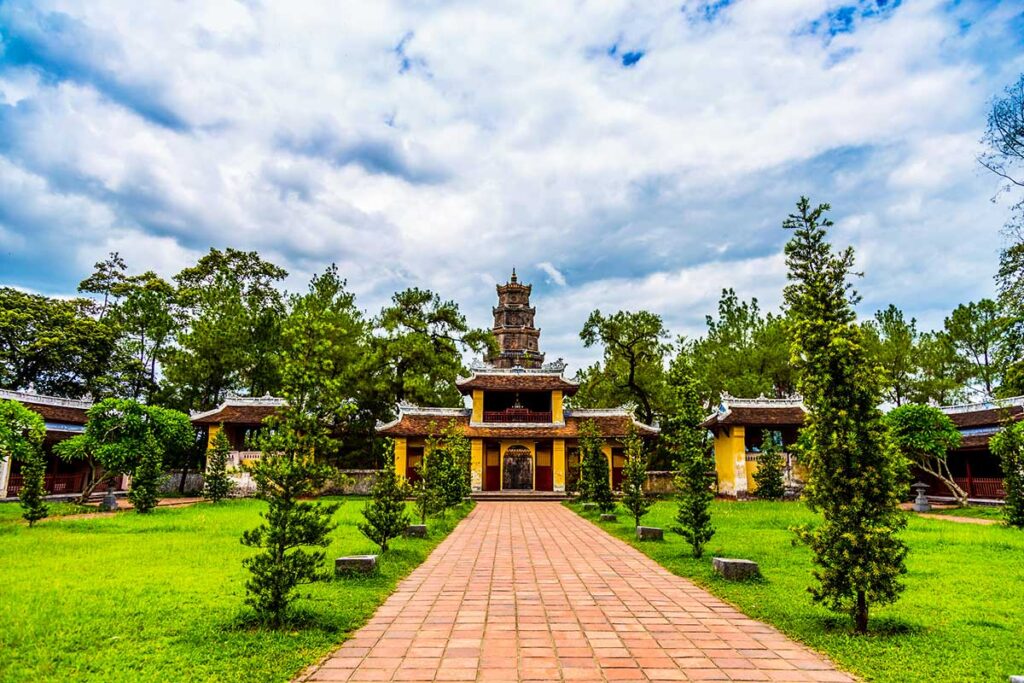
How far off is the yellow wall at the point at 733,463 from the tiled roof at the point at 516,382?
7.59m

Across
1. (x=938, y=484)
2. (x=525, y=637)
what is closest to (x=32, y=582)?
(x=525, y=637)

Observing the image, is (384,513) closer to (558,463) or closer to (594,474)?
(594,474)

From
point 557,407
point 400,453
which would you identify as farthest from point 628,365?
point 400,453

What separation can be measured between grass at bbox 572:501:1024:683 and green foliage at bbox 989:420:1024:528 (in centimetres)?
230

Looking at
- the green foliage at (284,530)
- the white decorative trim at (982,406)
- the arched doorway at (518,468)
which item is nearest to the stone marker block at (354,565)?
the green foliage at (284,530)

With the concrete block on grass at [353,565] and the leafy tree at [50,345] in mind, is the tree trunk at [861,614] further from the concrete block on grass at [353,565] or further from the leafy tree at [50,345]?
the leafy tree at [50,345]

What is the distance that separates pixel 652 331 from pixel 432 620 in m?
26.0

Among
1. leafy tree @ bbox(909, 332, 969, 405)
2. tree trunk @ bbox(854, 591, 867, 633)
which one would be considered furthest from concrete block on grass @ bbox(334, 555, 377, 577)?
leafy tree @ bbox(909, 332, 969, 405)

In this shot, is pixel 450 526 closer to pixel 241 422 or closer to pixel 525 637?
pixel 525 637

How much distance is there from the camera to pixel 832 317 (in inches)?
241

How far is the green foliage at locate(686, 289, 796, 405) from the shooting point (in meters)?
33.1

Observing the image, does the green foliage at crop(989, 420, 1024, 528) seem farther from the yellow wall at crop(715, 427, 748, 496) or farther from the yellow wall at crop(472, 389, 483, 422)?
the yellow wall at crop(472, 389, 483, 422)

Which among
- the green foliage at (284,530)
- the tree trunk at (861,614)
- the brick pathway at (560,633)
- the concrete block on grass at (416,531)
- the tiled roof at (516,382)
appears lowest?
the concrete block on grass at (416,531)

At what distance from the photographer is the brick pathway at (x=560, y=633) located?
4.74 metres
